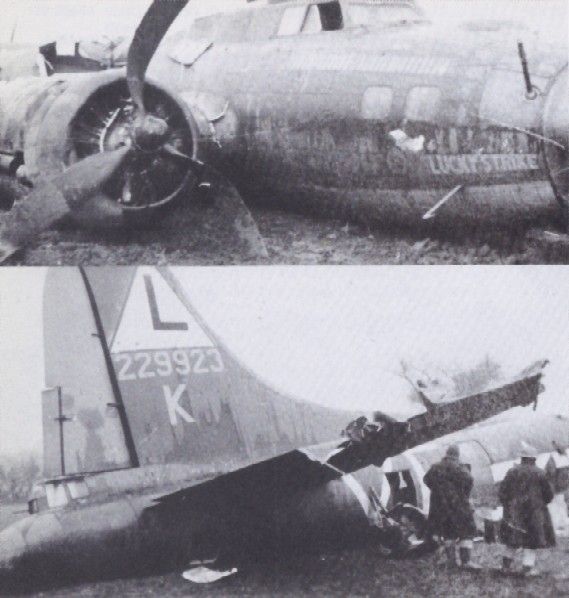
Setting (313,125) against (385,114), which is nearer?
(385,114)

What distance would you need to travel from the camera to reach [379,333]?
3.76 meters

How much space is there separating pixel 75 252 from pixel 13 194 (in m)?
0.37

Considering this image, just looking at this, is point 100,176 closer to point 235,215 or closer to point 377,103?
point 235,215

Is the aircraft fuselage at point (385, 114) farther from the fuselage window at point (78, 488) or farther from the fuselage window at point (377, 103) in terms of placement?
the fuselage window at point (78, 488)

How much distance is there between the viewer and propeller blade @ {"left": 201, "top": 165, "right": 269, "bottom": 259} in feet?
A: 12.1

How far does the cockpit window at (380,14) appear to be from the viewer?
382 cm

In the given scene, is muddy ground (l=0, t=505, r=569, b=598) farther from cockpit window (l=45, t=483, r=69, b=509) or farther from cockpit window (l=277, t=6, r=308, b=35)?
cockpit window (l=277, t=6, r=308, b=35)

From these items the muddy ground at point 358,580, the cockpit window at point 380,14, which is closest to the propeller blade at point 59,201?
the muddy ground at point 358,580

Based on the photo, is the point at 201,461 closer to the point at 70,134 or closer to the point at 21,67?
the point at 70,134

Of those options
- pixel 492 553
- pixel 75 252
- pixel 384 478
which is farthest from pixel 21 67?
pixel 492 553

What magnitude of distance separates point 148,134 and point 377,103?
89 cm

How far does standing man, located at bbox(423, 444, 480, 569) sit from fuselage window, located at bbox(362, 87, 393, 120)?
1424 millimetres

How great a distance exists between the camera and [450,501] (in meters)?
3.71

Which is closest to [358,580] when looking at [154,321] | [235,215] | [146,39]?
[154,321]
